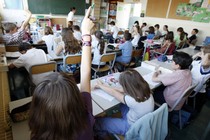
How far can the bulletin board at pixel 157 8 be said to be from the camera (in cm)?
681

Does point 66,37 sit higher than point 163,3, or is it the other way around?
Answer: point 163,3

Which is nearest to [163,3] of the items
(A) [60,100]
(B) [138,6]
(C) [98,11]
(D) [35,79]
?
(B) [138,6]

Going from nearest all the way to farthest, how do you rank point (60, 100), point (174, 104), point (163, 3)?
1. point (60, 100)
2. point (174, 104)
3. point (163, 3)

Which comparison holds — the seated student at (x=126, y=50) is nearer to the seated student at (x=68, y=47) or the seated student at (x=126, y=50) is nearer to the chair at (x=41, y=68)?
the seated student at (x=68, y=47)

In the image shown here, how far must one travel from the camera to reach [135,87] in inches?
50.7

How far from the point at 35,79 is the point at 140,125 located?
5.45 ft

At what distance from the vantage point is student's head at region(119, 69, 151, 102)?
1271 mm

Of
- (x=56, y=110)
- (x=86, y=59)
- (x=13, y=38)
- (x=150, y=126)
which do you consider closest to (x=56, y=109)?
(x=56, y=110)

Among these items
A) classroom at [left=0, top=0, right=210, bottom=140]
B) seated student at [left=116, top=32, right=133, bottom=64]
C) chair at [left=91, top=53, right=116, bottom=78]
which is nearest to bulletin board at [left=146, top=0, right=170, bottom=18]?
classroom at [left=0, top=0, right=210, bottom=140]

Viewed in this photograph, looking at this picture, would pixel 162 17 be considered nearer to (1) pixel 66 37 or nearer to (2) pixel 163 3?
(2) pixel 163 3

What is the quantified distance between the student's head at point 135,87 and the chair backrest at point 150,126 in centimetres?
17

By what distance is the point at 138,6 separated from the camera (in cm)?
798

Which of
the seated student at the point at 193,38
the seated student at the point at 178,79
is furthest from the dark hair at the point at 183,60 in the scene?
Answer: the seated student at the point at 193,38

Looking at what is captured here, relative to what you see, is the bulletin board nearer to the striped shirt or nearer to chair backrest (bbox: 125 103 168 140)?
the striped shirt
